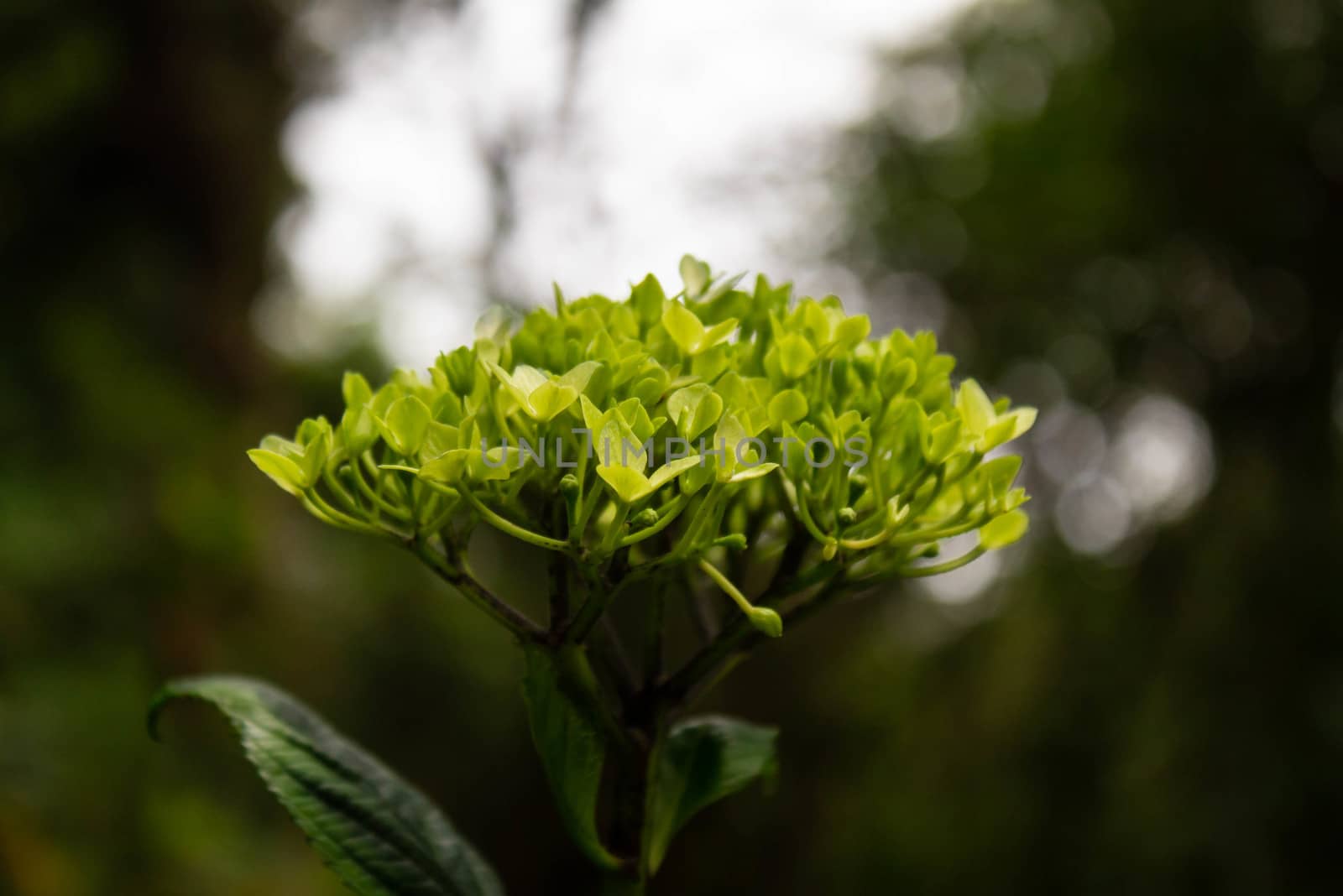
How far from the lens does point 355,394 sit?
457mm

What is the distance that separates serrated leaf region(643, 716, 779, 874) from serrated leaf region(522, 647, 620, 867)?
0.13ft

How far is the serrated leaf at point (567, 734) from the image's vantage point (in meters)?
0.43

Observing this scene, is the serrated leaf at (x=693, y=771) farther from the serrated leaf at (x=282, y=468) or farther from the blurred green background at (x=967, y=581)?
the blurred green background at (x=967, y=581)

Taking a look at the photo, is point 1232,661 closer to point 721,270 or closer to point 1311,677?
point 1311,677

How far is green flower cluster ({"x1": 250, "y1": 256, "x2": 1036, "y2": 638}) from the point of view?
15.4 inches

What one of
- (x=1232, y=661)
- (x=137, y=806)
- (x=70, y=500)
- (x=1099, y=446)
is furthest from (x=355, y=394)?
(x=1099, y=446)

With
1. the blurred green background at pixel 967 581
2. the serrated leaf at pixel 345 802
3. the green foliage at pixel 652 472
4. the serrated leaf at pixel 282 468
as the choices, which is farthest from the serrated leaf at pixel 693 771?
the blurred green background at pixel 967 581

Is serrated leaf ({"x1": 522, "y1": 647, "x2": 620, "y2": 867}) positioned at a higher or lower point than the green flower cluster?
lower

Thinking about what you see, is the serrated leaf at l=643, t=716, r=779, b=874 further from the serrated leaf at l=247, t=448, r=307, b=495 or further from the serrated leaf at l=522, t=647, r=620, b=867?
the serrated leaf at l=247, t=448, r=307, b=495

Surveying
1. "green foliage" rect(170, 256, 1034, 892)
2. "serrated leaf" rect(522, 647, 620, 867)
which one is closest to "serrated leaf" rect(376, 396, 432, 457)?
"green foliage" rect(170, 256, 1034, 892)

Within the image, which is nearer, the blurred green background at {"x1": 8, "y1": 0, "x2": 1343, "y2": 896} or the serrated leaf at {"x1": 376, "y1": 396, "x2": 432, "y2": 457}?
the serrated leaf at {"x1": 376, "y1": 396, "x2": 432, "y2": 457}

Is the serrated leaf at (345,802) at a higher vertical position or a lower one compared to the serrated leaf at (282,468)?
lower

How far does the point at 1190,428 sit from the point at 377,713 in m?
3.01

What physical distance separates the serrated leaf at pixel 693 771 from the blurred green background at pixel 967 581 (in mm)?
1468
